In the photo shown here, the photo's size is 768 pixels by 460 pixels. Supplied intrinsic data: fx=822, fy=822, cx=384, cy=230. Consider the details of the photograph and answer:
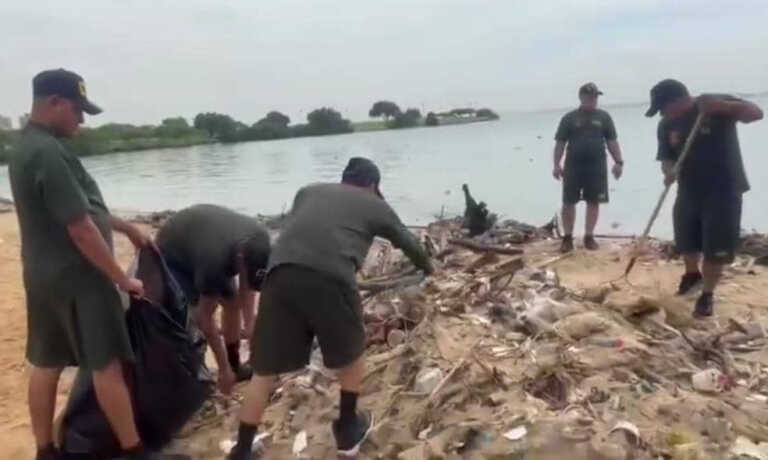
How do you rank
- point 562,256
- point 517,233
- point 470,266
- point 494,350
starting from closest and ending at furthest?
point 494,350 < point 470,266 < point 562,256 < point 517,233

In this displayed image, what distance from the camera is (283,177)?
33000 mm

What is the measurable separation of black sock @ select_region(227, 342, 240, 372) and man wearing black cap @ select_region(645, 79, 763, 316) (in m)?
3.16

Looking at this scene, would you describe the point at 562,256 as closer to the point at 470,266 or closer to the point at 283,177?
the point at 470,266

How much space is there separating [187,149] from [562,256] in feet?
203

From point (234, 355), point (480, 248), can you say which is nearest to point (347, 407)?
point (234, 355)

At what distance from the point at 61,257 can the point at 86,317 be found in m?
0.28

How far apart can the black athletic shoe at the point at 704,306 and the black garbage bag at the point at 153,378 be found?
3.47 metres

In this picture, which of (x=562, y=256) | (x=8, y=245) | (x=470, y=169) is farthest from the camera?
(x=470, y=169)

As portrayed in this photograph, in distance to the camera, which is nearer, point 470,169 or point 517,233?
point 517,233

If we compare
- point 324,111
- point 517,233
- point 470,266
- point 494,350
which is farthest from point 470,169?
point 324,111

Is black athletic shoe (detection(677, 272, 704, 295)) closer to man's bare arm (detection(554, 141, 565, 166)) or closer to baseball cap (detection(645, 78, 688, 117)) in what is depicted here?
baseball cap (detection(645, 78, 688, 117))

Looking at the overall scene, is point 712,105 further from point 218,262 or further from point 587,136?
point 218,262

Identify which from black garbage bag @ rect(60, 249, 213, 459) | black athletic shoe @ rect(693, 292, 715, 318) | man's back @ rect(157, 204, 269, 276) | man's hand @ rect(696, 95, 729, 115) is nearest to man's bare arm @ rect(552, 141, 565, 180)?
man's hand @ rect(696, 95, 729, 115)

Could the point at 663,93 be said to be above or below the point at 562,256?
above
